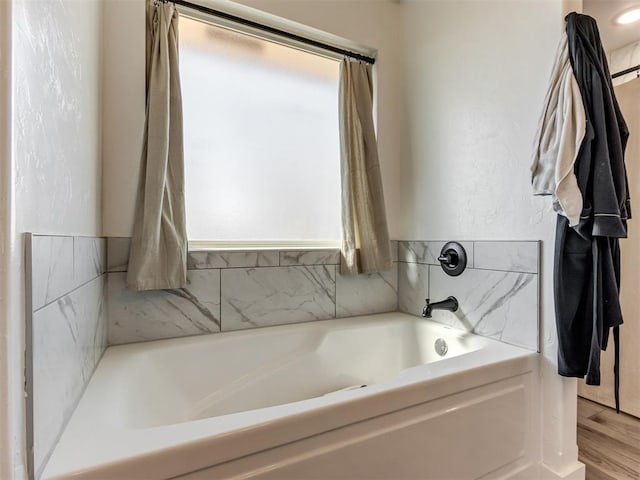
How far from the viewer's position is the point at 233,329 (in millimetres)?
1578

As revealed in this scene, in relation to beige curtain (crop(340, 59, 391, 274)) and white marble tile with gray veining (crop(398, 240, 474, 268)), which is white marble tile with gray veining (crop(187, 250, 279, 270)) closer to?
beige curtain (crop(340, 59, 391, 274))

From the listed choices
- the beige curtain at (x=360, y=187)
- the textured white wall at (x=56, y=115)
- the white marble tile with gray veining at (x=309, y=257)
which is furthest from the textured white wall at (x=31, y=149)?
the beige curtain at (x=360, y=187)

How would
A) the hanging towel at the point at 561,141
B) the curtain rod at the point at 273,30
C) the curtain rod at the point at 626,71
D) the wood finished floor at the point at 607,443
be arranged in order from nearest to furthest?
the hanging towel at the point at 561,141
the wood finished floor at the point at 607,443
the curtain rod at the point at 273,30
the curtain rod at the point at 626,71

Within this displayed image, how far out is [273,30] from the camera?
1745mm

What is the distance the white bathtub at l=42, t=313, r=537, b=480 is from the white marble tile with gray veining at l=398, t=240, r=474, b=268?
35 centimetres

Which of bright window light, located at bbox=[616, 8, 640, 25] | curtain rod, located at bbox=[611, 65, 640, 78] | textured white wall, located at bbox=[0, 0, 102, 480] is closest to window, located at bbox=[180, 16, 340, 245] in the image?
textured white wall, located at bbox=[0, 0, 102, 480]

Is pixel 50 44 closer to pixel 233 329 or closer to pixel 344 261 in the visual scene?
pixel 233 329

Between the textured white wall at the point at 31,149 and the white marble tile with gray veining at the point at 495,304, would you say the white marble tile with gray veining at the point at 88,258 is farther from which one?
the white marble tile with gray veining at the point at 495,304

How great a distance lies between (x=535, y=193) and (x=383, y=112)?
1.11 meters

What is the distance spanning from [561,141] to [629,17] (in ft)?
4.76

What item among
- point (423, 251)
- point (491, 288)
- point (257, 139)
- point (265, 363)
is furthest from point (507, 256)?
point (257, 139)

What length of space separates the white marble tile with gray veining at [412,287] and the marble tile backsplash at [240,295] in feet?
0.42

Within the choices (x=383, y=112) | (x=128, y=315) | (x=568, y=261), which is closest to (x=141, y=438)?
(x=128, y=315)

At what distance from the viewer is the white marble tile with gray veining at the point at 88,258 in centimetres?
89
